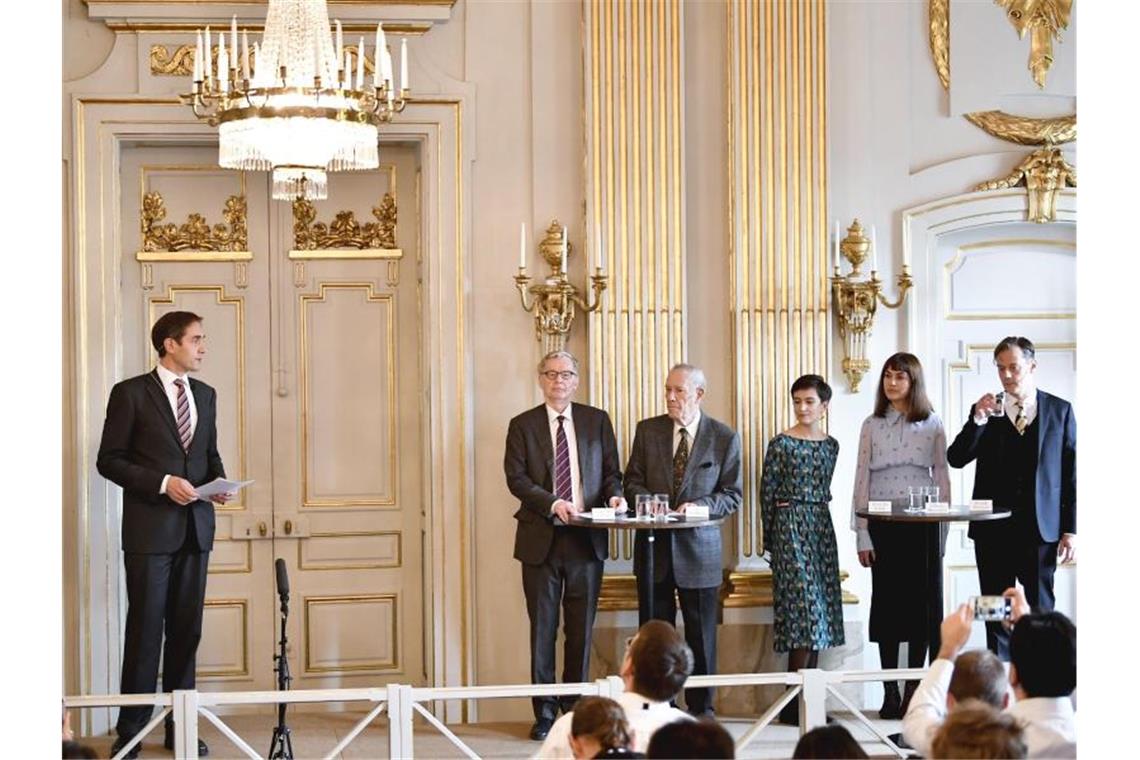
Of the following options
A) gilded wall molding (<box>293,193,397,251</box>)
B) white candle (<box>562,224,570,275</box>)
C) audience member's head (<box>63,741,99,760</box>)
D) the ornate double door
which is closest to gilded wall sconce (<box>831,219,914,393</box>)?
white candle (<box>562,224,570,275</box>)

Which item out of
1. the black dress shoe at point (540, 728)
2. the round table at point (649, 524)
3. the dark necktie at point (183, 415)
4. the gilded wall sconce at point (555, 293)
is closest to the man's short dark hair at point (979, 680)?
the round table at point (649, 524)

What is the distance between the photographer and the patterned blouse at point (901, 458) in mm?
7203

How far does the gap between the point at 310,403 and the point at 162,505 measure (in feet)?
3.69

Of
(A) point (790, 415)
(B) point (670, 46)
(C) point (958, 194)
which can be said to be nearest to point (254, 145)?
(B) point (670, 46)

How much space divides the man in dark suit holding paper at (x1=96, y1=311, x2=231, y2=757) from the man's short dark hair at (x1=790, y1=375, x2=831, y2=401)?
8.05 ft

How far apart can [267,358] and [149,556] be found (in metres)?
1.27

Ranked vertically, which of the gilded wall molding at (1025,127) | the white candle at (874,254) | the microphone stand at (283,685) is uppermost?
the gilded wall molding at (1025,127)

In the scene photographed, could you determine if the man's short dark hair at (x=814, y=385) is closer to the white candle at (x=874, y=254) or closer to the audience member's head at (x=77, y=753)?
the white candle at (x=874, y=254)

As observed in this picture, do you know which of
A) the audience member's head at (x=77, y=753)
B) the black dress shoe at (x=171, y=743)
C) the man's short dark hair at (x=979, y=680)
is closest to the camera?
the audience member's head at (x=77, y=753)

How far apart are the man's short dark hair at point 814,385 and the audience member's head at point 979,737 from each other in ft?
13.2

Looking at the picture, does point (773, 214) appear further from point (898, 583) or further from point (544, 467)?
point (898, 583)

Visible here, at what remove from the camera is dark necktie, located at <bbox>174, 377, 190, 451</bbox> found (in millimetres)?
6996

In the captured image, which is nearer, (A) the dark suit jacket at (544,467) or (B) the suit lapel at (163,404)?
(B) the suit lapel at (163,404)

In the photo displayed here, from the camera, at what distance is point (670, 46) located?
764 cm
